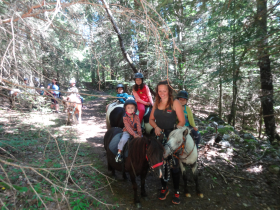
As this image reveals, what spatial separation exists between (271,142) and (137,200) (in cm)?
630

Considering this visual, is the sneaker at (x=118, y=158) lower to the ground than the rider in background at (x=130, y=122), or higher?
lower

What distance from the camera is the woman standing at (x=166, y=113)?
3059 millimetres

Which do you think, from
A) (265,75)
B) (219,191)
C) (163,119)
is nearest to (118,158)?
(163,119)

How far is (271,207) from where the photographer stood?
3.13m

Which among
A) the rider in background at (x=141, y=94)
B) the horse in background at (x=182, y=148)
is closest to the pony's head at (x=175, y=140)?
the horse in background at (x=182, y=148)

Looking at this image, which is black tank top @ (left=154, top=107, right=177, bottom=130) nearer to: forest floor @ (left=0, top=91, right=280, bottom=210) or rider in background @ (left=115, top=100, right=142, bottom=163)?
rider in background @ (left=115, top=100, right=142, bottom=163)

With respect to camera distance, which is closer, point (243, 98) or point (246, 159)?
point (246, 159)

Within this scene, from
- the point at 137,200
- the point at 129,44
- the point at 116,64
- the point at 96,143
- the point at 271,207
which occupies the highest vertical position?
the point at 129,44

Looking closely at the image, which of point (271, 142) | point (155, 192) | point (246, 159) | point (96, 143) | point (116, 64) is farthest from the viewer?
point (116, 64)

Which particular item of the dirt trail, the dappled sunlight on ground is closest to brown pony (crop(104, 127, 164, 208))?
the dirt trail

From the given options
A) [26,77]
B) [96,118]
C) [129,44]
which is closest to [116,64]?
[129,44]

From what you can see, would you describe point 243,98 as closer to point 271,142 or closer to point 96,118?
point 271,142

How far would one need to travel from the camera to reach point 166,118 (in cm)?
314

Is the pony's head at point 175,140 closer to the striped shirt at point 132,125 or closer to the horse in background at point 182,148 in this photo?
the horse in background at point 182,148
